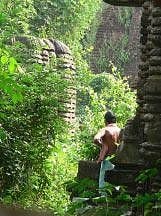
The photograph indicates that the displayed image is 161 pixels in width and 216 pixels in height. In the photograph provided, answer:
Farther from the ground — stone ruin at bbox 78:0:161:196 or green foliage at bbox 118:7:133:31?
green foliage at bbox 118:7:133:31

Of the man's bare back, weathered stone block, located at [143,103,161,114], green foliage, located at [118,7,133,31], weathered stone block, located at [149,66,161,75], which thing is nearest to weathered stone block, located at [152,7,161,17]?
weathered stone block, located at [149,66,161,75]

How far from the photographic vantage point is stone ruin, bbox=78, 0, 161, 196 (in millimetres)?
5598

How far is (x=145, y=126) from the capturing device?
586cm

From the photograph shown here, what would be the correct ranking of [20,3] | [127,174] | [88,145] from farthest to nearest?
[20,3] < [88,145] < [127,174]

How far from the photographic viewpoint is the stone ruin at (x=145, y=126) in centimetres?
560

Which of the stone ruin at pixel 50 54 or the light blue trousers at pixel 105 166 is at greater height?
the stone ruin at pixel 50 54

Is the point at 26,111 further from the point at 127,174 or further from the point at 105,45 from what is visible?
the point at 105,45

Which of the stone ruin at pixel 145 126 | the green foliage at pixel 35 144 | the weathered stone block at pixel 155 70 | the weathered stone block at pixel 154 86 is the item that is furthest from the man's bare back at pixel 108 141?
the weathered stone block at pixel 154 86

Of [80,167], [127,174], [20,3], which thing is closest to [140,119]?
[127,174]

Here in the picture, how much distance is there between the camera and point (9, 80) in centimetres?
470

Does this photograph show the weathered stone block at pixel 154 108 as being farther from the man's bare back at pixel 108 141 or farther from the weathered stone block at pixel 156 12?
the man's bare back at pixel 108 141

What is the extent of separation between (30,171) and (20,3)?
871cm

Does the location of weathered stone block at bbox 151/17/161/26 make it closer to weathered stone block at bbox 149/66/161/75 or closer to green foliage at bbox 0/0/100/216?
weathered stone block at bbox 149/66/161/75

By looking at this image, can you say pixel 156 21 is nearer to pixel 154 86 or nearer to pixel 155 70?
pixel 155 70
